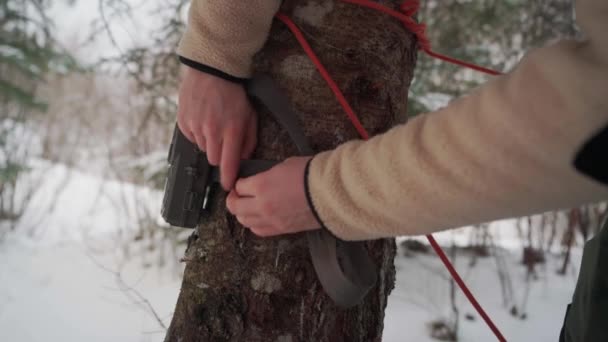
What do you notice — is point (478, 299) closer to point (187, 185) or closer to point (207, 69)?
point (187, 185)

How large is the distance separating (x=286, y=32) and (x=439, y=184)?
0.57 m

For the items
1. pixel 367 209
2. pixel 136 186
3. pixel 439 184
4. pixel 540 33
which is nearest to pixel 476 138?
pixel 439 184

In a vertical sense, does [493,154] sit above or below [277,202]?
above

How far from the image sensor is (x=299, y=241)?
0.83 metres

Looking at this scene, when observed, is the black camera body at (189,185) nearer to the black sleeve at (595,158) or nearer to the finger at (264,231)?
the finger at (264,231)

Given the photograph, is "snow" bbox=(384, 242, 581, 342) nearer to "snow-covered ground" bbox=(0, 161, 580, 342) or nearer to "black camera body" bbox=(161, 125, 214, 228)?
"snow-covered ground" bbox=(0, 161, 580, 342)

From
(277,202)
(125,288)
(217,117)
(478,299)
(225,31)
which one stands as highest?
(225,31)

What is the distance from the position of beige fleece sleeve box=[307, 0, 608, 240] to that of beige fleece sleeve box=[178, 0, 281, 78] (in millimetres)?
380

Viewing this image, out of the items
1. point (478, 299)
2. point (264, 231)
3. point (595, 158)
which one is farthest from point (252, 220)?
point (478, 299)

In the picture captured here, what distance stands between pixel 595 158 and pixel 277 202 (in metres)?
0.45

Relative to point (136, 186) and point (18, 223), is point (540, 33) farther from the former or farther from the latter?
point (18, 223)

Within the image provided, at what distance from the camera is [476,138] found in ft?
1.64

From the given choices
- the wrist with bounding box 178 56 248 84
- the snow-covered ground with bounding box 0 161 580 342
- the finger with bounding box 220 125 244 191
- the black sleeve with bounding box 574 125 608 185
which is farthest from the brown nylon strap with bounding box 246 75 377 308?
the snow-covered ground with bounding box 0 161 580 342

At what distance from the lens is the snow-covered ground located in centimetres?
236
